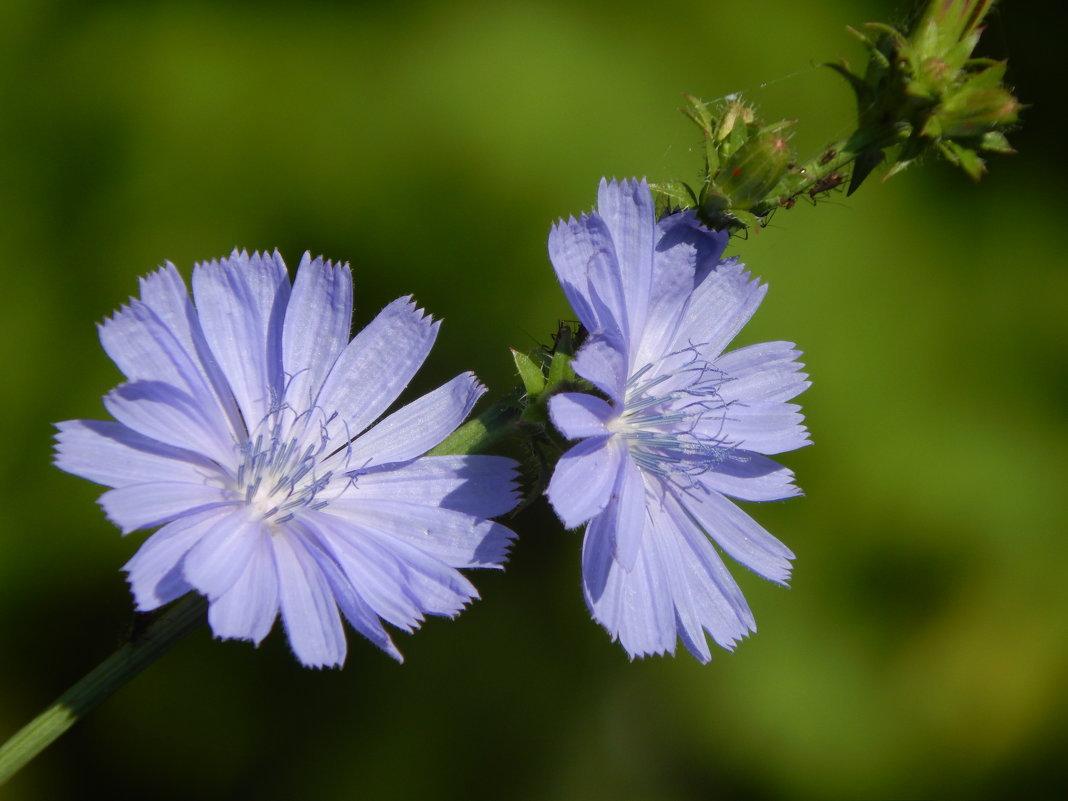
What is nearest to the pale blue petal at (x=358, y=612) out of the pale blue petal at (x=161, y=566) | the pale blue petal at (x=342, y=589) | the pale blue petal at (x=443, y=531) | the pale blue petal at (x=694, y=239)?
the pale blue petal at (x=342, y=589)

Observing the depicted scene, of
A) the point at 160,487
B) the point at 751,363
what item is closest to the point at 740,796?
the point at 751,363

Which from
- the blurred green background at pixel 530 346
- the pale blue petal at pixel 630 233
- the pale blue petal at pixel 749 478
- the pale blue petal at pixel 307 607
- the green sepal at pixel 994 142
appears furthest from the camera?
the blurred green background at pixel 530 346

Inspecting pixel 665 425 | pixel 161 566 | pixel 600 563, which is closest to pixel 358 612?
pixel 161 566

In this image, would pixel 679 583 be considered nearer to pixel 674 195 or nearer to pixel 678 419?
pixel 678 419

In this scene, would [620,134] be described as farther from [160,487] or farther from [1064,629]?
[1064,629]

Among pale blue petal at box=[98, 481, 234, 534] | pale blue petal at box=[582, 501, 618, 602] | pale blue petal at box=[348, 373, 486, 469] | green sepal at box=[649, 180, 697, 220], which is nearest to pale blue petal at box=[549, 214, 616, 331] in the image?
green sepal at box=[649, 180, 697, 220]

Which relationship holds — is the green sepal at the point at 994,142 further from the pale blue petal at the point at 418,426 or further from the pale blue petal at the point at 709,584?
the pale blue petal at the point at 418,426
